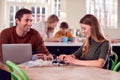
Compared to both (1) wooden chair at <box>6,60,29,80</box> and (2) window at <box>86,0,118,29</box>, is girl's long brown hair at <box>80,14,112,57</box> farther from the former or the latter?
(2) window at <box>86,0,118,29</box>

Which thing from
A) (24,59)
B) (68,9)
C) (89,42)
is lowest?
(24,59)

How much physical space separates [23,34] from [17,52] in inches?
11.0

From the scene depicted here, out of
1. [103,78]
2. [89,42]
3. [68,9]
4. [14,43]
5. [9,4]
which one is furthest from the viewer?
[9,4]

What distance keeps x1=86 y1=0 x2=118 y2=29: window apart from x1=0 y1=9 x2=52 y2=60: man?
5.08 metres

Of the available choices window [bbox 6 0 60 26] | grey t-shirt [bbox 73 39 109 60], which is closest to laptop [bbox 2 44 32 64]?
grey t-shirt [bbox 73 39 109 60]

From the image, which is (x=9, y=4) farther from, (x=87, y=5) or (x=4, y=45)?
(x=4, y=45)

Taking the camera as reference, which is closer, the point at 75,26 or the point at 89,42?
the point at 89,42

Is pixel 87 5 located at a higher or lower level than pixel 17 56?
higher

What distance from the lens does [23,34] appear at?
3.12m

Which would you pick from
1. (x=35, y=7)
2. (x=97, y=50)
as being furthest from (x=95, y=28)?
(x=35, y=7)

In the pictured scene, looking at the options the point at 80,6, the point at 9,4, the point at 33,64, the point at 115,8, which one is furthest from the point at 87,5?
the point at 33,64

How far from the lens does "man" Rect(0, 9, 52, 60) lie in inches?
121

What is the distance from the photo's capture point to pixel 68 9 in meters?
7.39

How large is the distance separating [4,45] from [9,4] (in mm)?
5376
